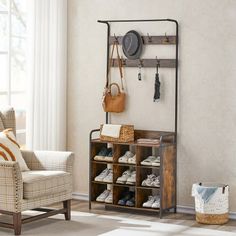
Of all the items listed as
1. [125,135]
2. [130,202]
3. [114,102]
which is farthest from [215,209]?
[114,102]

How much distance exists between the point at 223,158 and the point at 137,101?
102 cm

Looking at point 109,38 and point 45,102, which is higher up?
point 109,38

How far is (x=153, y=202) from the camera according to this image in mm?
5977

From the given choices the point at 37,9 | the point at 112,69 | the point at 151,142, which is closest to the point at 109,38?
the point at 112,69

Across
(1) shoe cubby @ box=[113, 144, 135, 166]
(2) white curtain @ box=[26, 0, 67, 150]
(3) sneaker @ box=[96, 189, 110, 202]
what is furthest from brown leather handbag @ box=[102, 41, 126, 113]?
(3) sneaker @ box=[96, 189, 110, 202]

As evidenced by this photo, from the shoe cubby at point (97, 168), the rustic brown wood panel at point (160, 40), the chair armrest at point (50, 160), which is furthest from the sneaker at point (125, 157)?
the rustic brown wood panel at point (160, 40)

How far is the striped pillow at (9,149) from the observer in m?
5.43

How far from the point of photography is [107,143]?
20.9 ft

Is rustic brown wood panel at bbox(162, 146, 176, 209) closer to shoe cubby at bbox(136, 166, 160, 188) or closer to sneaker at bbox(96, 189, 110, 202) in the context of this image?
shoe cubby at bbox(136, 166, 160, 188)

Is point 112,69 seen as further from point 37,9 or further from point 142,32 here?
point 37,9

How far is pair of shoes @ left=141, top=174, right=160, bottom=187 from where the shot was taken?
5941mm

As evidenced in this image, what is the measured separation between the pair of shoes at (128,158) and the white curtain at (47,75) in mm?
862

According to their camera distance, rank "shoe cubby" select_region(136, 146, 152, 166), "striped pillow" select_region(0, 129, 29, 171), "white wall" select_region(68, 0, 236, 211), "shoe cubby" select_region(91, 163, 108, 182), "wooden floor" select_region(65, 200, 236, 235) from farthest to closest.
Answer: "shoe cubby" select_region(91, 163, 108, 182) < "shoe cubby" select_region(136, 146, 152, 166) < "white wall" select_region(68, 0, 236, 211) < "wooden floor" select_region(65, 200, 236, 235) < "striped pillow" select_region(0, 129, 29, 171)

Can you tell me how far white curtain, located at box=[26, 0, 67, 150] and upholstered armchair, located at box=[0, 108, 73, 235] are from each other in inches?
25.7
